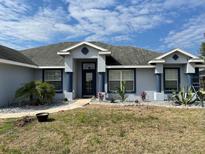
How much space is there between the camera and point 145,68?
18.9m

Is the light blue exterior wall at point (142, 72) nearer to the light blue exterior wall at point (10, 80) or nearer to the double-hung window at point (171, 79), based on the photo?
the double-hung window at point (171, 79)

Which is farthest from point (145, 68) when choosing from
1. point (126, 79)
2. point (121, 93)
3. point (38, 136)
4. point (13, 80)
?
point (38, 136)

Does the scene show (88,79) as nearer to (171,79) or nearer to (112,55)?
(112,55)

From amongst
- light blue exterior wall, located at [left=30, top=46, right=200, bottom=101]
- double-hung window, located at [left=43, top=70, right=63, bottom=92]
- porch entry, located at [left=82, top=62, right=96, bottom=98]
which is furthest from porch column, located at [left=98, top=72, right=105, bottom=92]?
double-hung window, located at [left=43, top=70, right=63, bottom=92]

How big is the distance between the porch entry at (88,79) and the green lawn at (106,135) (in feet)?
31.5

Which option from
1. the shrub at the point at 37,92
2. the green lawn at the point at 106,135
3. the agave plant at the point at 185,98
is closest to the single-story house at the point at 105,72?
the shrub at the point at 37,92

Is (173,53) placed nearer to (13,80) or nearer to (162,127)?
(162,127)

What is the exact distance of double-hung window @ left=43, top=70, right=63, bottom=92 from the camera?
1959cm

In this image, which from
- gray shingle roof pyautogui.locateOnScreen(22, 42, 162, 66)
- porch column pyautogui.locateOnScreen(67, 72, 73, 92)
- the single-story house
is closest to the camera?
the single-story house

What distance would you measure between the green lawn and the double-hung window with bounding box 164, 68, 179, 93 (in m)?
8.39

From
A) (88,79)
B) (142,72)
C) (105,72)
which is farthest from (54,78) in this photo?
(142,72)

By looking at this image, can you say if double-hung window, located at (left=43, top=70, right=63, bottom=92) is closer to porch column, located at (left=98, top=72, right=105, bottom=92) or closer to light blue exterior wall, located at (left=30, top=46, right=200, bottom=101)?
light blue exterior wall, located at (left=30, top=46, right=200, bottom=101)

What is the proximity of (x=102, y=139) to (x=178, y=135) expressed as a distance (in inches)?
104

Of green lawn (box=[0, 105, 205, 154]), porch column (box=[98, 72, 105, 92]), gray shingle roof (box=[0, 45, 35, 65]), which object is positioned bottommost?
green lawn (box=[0, 105, 205, 154])
